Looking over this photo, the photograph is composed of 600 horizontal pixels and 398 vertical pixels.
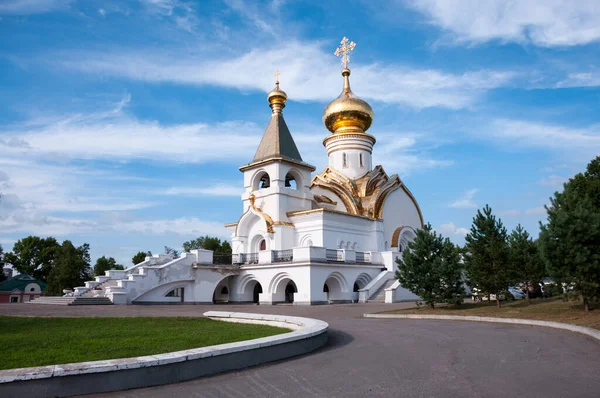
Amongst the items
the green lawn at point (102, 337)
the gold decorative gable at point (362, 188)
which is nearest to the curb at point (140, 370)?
the green lawn at point (102, 337)

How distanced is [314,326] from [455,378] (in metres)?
3.18

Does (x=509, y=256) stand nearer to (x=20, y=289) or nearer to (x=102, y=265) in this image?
(x=20, y=289)

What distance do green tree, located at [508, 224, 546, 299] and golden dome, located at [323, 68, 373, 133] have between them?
17.2 m

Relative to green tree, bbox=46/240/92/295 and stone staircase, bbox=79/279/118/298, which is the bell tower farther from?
green tree, bbox=46/240/92/295

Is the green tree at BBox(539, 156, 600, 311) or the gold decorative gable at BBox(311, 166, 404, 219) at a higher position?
the gold decorative gable at BBox(311, 166, 404, 219)

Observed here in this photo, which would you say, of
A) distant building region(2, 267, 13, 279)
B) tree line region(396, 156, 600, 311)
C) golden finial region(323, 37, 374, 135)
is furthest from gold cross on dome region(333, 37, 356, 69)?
distant building region(2, 267, 13, 279)

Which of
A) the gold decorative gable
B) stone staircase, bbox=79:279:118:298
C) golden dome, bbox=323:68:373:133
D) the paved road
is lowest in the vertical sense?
the paved road

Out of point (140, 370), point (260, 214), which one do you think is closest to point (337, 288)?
point (260, 214)

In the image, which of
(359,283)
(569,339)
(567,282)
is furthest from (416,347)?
(359,283)

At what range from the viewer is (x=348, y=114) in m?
31.0

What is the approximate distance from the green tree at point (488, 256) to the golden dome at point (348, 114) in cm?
1708

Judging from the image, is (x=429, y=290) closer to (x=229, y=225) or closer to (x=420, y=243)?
(x=420, y=243)

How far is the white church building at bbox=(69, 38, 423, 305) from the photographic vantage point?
69.1 feet

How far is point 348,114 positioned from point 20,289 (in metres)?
30.1
